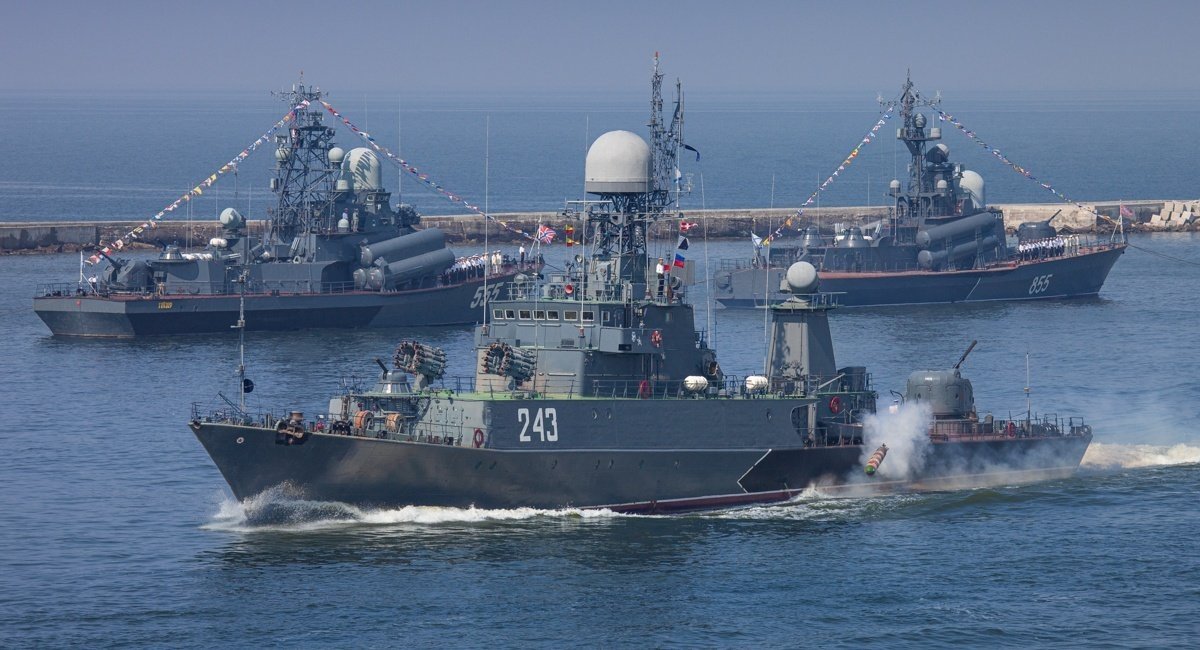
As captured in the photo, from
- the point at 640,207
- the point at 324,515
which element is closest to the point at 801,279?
the point at 640,207

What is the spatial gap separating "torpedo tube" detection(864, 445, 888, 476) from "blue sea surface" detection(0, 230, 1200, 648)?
0.92 m

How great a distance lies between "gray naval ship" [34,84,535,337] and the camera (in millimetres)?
69875

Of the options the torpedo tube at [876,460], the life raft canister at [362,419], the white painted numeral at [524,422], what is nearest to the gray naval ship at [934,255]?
the torpedo tube at [876,460]

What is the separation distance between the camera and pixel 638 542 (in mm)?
36250

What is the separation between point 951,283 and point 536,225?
34503mm

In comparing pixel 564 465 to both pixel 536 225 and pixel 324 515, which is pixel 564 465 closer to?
pixel 324 515

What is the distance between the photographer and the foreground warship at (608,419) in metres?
36.1

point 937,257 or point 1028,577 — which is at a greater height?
point 937,257

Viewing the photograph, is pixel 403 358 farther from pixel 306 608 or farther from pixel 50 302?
pixel 50 302

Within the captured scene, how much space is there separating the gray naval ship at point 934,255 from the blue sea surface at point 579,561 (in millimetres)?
30216

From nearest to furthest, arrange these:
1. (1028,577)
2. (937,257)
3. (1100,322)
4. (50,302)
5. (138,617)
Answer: (138,617) < (1028,577) < (50,302) < (1100,322) < (937,257)

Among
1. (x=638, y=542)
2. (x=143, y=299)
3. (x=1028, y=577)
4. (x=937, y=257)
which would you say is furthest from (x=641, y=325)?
(x=937, y=257)

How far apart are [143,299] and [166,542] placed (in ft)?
116

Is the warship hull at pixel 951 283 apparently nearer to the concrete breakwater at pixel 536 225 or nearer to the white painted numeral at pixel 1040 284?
the white painted numeral at pixel 1040 284
